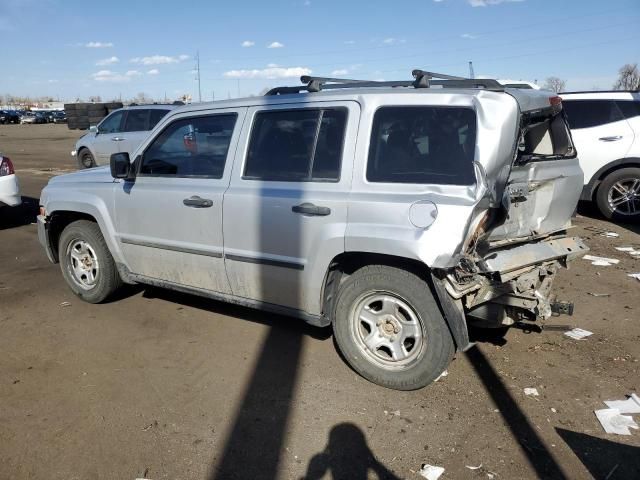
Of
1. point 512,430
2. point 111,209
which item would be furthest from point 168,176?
point 512,430

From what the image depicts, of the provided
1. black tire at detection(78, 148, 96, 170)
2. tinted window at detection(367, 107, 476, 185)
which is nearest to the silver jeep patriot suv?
tinted window at detection(367, 107, 476, 185)

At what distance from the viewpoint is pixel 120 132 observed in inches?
562

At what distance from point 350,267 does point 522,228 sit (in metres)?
1.19

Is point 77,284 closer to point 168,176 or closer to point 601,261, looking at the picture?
point 168,176

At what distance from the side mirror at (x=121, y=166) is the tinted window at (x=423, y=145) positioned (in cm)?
220

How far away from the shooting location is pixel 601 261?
6.48m

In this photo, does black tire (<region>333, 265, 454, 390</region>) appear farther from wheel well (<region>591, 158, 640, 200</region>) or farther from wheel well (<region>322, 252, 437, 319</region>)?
wheel well (<region>591, 158, 640, 200</region>)

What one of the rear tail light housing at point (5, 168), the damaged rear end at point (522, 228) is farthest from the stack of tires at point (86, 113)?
the damaged rear end at point (522, 228)

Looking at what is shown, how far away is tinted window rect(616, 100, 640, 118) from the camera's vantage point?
8219 mm

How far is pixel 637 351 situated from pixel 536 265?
129 cm

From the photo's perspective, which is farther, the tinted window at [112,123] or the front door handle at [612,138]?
the tinted window at [112,123]

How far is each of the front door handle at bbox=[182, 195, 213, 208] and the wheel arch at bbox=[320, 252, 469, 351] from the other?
1.11m

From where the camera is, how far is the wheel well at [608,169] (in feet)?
27.0

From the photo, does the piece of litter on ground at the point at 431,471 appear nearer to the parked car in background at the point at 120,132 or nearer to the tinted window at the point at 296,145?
the tinted window at the point at 296,145
